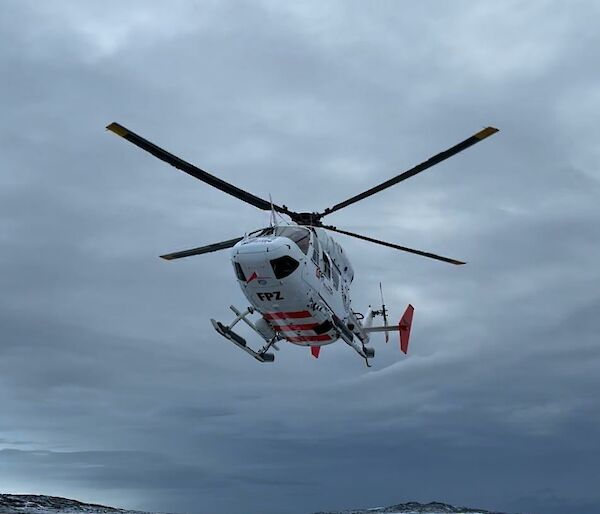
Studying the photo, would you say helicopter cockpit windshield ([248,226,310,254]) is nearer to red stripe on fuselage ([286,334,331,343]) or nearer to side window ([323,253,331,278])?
side window ([323,253,331,278])

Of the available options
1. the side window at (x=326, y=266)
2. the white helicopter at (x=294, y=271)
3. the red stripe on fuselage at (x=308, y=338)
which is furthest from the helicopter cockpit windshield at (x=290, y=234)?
the red stripe on fuselage at (x=308, y=338)

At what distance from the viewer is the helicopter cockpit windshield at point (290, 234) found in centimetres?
2152

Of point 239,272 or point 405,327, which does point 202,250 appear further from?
point 405,327

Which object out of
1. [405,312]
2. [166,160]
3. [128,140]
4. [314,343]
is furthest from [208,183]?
[405,312]

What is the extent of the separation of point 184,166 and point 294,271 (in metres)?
5.43

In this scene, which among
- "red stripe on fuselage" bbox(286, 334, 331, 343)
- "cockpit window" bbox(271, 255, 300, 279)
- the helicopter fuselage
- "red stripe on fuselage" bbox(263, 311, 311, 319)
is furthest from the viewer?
"red stripe on fuselage" bbox(286, 334, 331, 343)

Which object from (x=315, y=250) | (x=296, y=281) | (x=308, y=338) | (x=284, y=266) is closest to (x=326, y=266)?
(x=315, y=250)

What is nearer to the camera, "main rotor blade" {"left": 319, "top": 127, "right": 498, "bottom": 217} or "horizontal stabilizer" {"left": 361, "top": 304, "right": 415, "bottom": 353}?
"main rotor blade" {"left": 319, "top": 127, "right": 498, "bottom": 217}

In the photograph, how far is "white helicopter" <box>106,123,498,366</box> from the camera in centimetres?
1988

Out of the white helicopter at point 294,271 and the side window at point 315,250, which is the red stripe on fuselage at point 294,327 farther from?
the side window at point 315,250

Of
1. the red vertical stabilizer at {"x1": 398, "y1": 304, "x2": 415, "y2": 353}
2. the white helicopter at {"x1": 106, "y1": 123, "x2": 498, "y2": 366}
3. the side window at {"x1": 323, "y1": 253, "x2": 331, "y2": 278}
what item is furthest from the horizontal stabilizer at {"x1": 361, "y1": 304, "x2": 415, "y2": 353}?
the side window at {"x1": 323, "y1": 253, "x2": 331, "y2": 278}

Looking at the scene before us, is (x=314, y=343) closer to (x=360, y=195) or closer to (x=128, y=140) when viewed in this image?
(x=360, y=195)

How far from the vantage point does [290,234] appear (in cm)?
2173

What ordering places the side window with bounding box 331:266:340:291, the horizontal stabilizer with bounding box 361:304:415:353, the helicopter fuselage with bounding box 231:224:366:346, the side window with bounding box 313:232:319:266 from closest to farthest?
the helicopter fuselage with bounding box 231:224:366:346
the side window with bounding box 313:232:319:266
the side window with bounding box 331:266:340:291
the horizontal stabilizer with bounding box 361:304:415:353
